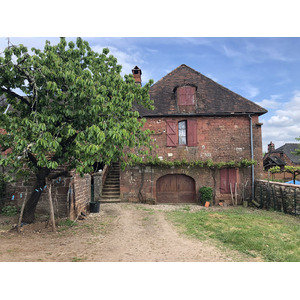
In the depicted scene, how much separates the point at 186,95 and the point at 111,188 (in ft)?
24.4

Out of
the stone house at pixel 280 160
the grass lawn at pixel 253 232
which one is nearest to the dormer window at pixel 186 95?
the grass lawn at pixel 253 232

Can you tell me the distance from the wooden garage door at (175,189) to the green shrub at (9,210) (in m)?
7.38

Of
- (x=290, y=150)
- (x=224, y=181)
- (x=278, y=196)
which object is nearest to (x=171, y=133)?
(x=224, y=181)

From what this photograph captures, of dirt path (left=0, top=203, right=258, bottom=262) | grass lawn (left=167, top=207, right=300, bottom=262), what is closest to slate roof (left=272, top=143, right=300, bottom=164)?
grass lawn (left=167, top=207, right=300, bottom=262)

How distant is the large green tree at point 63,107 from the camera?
5398mm

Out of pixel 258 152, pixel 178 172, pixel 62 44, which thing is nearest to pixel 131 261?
pixel 62 44

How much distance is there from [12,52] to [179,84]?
10086 mm

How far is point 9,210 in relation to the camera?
343 inches

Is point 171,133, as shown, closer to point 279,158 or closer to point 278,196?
point 278,196

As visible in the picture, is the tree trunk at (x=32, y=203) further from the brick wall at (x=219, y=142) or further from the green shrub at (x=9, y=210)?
the brick wall at (x=219, y=142)

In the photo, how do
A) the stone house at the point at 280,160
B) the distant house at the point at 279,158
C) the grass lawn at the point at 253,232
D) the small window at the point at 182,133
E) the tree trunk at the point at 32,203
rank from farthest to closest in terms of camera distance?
the distant house at the point at 279,158 < the stone house at the point at 280,160 < the small window at the point at 182,133 < the tree trunk at the point at 32,203 < the grass lawn at the point at 253,232

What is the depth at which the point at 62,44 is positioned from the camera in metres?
6.63

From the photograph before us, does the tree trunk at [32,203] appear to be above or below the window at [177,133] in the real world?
below

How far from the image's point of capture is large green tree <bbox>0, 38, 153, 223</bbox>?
5.40m
